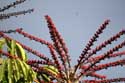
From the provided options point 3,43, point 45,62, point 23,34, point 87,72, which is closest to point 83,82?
point 87,72

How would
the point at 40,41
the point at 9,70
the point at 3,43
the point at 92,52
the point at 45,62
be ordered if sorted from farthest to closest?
1. the point at 3,43
2. the point at 9,70
3. the point at 40,41
4. the point at 45,62
5. the point at 92,52

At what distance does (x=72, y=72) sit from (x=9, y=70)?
1723 mm

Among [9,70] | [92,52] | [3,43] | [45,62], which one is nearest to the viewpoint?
[92,52]

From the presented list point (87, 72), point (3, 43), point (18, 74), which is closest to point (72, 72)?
point (87, 72)

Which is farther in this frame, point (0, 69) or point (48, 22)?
point (0, 69)

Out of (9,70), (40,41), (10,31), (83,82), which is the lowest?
(83,82)

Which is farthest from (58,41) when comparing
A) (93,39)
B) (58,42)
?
(93,39)

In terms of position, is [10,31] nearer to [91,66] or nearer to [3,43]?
[3,43]

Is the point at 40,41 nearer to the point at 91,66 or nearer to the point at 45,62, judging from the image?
the point at 45,62

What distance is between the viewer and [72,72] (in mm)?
3002

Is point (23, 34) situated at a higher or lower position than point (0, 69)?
higher

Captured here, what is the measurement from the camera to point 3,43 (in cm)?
494

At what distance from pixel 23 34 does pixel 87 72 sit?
3.03 ft

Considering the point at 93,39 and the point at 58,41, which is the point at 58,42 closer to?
the point at 58,41
